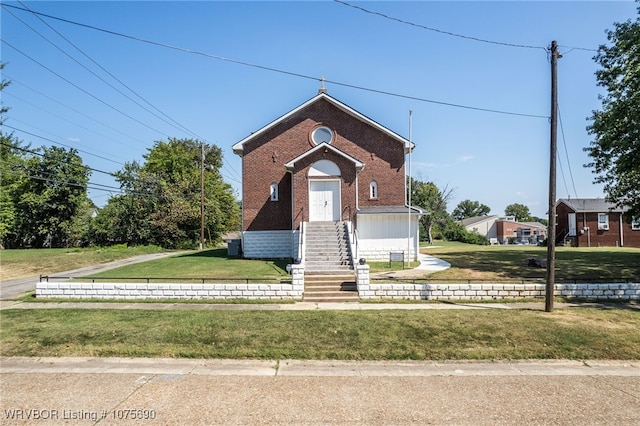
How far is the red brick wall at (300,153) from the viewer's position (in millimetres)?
24391

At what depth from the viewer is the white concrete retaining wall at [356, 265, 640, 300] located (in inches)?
520

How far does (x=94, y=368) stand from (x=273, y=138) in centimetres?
1892

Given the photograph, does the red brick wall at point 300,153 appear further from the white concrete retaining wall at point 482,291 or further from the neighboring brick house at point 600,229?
the neighboring brick house at point 600,229

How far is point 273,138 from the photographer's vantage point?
2484 centimetres

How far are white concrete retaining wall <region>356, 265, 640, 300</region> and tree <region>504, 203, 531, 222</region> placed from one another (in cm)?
12900

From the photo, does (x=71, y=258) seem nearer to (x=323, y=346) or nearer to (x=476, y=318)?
(x=323, y=346)

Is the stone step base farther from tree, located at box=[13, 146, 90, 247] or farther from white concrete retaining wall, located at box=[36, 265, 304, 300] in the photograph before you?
tree, located at box=[13, 146, 90, 247]

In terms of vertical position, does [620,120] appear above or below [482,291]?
above

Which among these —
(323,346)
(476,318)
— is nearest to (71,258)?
(323,346)

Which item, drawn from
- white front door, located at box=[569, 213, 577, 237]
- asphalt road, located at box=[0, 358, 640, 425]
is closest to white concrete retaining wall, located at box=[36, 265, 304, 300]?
asphalt road, located at box=[0, 358, 640, 425]

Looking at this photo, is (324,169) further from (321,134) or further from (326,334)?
(326,334)

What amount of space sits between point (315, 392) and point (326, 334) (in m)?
2.98

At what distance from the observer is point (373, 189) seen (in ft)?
79.9

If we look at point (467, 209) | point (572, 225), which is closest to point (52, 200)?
point (572, 225)
